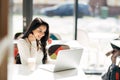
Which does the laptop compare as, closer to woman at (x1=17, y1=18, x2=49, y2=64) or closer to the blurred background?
woman at (x1=17, y1=18, x2=49, y2=64)

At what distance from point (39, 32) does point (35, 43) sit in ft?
0.40

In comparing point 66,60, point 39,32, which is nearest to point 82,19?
point 39,32

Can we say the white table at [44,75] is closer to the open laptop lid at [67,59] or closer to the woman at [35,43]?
the open laptop lid at [67,59]

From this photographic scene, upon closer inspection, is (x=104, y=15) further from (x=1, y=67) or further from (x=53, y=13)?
(x=1, y=67)

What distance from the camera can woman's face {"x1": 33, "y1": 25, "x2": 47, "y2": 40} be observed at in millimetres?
2523

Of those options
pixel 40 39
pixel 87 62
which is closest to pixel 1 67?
pixel 40 39

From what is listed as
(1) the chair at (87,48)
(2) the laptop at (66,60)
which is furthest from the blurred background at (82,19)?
(2) the laptop at (66,60)

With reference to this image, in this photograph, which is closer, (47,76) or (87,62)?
(47,76)

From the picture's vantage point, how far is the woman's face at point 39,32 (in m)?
2.52

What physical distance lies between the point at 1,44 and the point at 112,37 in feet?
12.9

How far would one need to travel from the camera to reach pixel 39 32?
8.30ft

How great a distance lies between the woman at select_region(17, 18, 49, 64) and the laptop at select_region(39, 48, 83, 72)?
1.01ft

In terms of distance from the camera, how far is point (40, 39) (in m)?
2.60

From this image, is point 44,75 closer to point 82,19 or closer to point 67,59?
point 67,59
